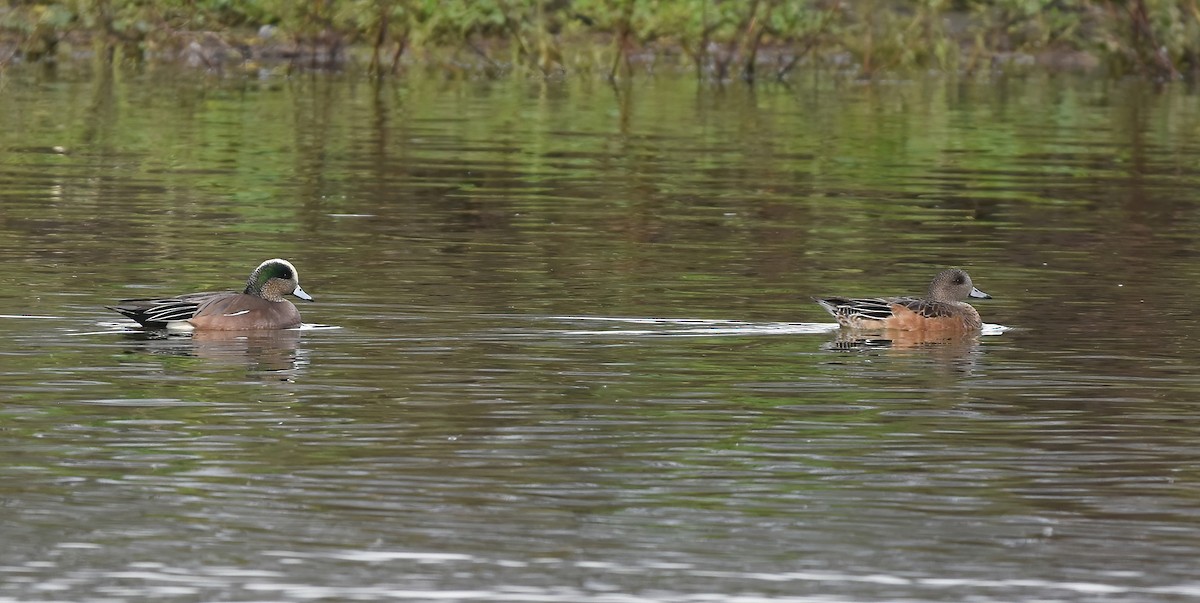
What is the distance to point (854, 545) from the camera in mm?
8570

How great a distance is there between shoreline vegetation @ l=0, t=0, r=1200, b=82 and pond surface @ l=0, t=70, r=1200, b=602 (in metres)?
16.7

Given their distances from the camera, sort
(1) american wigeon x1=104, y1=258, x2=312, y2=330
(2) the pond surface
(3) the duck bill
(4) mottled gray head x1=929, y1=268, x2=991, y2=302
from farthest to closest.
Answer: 1. (4) mottled gray head x1=929, y1=268, x2=991, y2=302
2. (3) the duck bill
3. (1) american wigeon x1=104, y1=258, x2=312, y2=330
4. (2) the pond surface

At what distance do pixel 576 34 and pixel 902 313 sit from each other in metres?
33.0

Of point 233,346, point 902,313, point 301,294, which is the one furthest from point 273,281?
point 902,313

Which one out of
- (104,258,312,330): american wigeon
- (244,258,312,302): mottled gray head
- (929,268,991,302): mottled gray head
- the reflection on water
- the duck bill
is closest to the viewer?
the reflection on water

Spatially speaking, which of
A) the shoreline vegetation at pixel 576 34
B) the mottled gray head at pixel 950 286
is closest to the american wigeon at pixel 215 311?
the mottled gray head at pixel 950 286

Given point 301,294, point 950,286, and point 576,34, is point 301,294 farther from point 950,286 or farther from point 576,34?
point 576,34

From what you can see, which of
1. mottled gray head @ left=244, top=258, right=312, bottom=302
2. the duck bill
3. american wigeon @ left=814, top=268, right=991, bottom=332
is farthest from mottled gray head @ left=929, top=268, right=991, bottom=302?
mottled gray head @ left=244, top=258, right=312, bottom=302

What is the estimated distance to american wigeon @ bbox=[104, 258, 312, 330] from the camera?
13.7 meters

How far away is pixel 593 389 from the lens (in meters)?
11.9

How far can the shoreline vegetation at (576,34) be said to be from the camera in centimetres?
4269

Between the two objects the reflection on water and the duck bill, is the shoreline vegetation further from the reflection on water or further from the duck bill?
the reflection on water

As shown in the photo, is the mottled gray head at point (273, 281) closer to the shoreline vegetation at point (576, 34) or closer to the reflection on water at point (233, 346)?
the reflection on water at point (233, 346)

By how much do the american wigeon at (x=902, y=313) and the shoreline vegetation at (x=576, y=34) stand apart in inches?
1054
